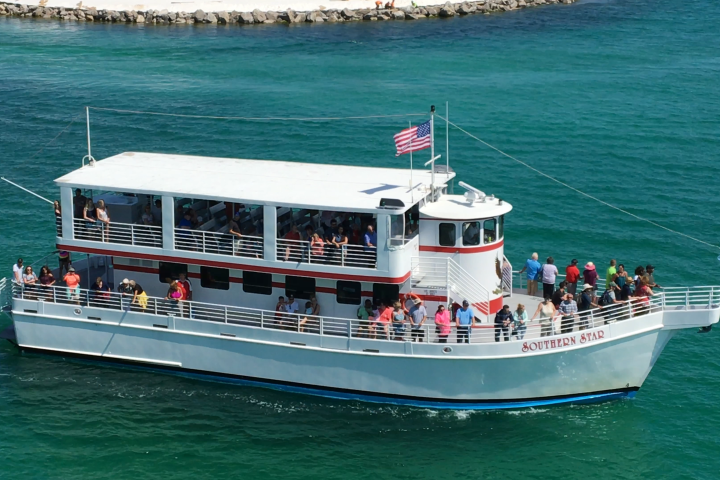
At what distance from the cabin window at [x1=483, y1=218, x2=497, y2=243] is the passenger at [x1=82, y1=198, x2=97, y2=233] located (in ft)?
34.9

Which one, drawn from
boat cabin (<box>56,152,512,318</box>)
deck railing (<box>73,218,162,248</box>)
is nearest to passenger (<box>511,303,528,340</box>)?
boat cabin (<box>56,152,512,318</box>)

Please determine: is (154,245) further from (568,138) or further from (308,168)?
(568,138)

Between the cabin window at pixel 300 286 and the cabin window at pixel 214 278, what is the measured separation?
1775mm

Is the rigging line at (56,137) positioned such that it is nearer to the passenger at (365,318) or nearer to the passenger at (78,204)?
the passenger at (78,204)

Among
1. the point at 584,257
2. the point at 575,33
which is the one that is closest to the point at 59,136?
the point at 584,257

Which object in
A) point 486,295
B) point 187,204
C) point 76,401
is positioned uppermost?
point 187,204

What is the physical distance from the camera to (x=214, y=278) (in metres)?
29.2

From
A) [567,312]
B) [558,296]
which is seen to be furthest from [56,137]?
[567,312]

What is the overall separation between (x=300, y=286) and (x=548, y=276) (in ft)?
22.4

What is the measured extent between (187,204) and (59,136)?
81.9ft

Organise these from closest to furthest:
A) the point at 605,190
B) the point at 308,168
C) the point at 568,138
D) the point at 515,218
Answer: the point at 308,168
the point at 515,218
the point at 605,190
the point at 568,138

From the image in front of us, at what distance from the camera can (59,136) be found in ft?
173

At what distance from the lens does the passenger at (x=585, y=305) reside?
26764 mm

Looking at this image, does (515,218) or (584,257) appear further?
(515,218)
